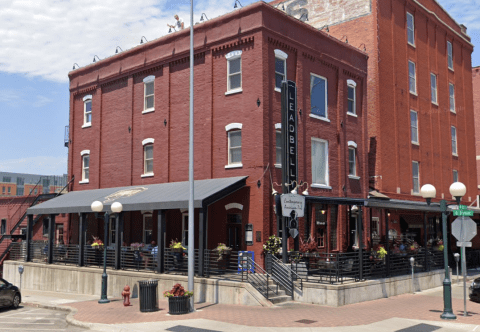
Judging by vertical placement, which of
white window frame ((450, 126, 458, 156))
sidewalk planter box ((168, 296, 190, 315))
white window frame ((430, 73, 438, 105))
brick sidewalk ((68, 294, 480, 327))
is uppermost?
white window frame ((430, 73, 438, 105))

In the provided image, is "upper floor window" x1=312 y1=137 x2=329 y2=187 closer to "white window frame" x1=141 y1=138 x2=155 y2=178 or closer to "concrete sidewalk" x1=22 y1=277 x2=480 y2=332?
"concrete sidewalk" x1=22 y1=277 x2=480 y2=332

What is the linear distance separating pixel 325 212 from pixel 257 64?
8.18 metres

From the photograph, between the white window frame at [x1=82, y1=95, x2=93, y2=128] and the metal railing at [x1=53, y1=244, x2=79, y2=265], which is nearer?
the metal railing at [x1=53, y1=244, x2=79, y2=265]

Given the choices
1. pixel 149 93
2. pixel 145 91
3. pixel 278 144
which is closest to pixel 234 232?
pixel 278 144

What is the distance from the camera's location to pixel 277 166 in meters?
22.9

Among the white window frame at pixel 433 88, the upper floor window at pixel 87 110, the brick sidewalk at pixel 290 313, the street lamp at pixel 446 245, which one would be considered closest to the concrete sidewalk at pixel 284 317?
the brick sidewalk at pixel 290 313

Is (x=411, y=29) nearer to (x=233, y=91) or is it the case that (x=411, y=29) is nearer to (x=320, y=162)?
(x=320, y=162)

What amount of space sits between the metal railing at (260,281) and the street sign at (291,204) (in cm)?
236

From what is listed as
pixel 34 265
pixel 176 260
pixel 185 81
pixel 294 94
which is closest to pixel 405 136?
pixel 294 94

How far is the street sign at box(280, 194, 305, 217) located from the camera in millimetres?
20250

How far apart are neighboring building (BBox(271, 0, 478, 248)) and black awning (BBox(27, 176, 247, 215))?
1098cm

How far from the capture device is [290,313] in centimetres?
1664

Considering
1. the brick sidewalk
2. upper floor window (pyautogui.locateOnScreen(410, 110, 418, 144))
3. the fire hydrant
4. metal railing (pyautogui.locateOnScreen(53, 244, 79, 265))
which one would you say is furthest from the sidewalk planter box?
upper floor window (pyautogui.locateOnScreen(410, 110, 418, 144))

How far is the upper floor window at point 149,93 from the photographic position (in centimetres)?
2767
